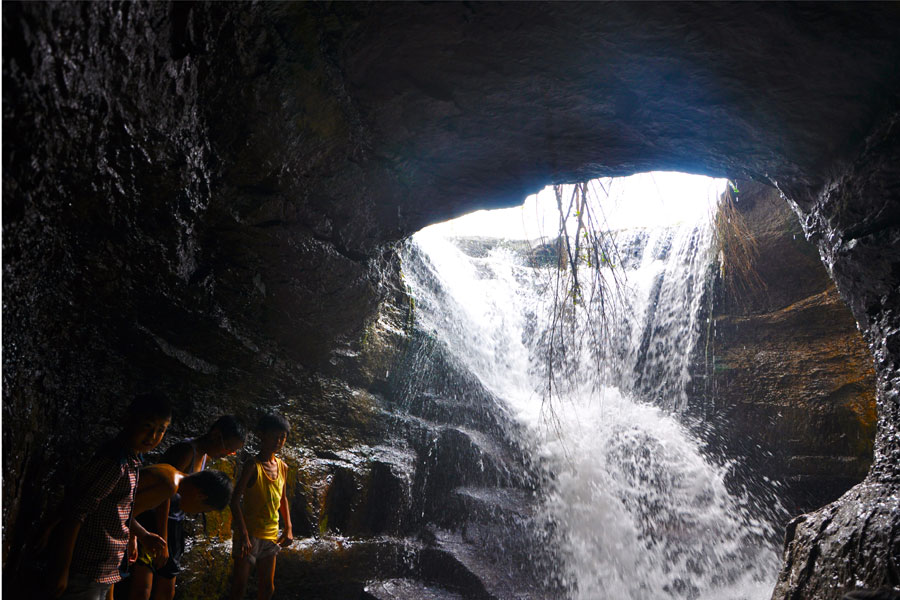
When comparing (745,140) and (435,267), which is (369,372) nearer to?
(435,267)

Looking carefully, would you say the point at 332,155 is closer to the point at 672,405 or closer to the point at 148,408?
the point at 148,408

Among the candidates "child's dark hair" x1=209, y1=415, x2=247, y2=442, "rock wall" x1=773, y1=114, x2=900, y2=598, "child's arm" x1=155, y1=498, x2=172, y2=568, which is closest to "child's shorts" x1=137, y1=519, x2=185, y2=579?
"child's arm" x1=155, y1=498, x2=172, y2=568

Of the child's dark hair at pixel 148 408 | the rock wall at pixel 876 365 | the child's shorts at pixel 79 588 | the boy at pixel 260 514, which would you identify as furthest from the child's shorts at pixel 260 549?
the rock wall at pixel 876 365

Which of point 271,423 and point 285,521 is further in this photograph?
point 285,521

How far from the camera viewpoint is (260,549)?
12.2ft

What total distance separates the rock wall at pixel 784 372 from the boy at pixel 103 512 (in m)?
6.19

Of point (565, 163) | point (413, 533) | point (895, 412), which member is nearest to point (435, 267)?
point (413, 533)

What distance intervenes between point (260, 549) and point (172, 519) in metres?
0.81

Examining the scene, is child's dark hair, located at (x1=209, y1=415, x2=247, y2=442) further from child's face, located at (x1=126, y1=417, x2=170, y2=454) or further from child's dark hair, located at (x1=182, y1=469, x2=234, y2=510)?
child's face, located at (x1=126, y1=417, x2=170, y2=454)

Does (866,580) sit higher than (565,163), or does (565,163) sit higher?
(565,163)

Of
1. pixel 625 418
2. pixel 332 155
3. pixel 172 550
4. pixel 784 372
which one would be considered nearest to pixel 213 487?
pixel 172 550

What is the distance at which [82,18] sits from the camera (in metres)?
1.86

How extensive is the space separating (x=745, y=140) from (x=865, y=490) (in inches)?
Answer: 84.8

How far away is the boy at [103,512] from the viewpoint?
220 cm
